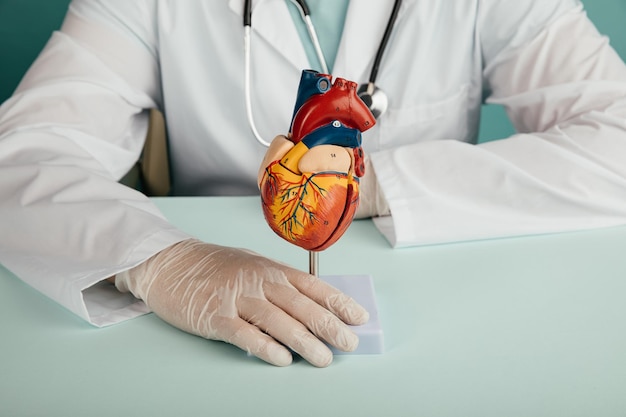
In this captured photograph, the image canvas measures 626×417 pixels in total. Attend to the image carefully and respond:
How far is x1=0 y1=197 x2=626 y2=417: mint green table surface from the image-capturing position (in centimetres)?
58

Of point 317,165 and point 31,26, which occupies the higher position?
point 317,165

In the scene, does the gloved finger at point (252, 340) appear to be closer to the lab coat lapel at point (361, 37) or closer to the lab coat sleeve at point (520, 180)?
the lab coat sleeve at point (520, 180)

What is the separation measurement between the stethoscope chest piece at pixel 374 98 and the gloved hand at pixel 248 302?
1.30ft

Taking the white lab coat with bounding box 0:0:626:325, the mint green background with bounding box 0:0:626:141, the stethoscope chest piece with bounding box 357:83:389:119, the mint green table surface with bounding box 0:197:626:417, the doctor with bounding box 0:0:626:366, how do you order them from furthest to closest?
the mint green background with bounding box 0:0:626:141 → the stethoscope chest piece with bounding box 357:83:389:119 → the white lab coat with bounding box 0:0:626:325 → the doctor with bounding box 0:0:626:366 → the mint green table surface with bounding box 0:197:626:417

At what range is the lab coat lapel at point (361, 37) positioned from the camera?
1.11 m

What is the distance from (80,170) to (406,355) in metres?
0.48

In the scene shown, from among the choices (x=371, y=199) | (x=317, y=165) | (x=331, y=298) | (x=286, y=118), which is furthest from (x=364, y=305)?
(x=286, y=118)

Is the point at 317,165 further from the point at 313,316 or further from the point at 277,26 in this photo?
the point at 277,26

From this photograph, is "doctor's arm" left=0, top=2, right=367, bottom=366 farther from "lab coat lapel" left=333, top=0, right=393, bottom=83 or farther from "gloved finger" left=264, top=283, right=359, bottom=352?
"lab coat lapel" left=333, top=0, right=393, bottom=83

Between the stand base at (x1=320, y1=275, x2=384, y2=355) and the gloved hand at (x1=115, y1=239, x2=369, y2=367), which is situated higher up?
Answer: the gloved hand at (x1=115, y1=239, x2=369, y2=367)

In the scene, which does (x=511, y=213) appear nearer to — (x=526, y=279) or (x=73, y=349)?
(x=526, y=279)

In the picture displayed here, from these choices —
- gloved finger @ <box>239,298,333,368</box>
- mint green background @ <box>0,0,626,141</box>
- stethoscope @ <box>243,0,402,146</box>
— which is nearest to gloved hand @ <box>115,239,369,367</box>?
gloved finger @ <box>239,298,333,368</box>

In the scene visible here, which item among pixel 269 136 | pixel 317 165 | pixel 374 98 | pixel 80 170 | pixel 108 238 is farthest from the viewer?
pixel 269 136

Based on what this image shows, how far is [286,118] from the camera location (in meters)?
1.17
